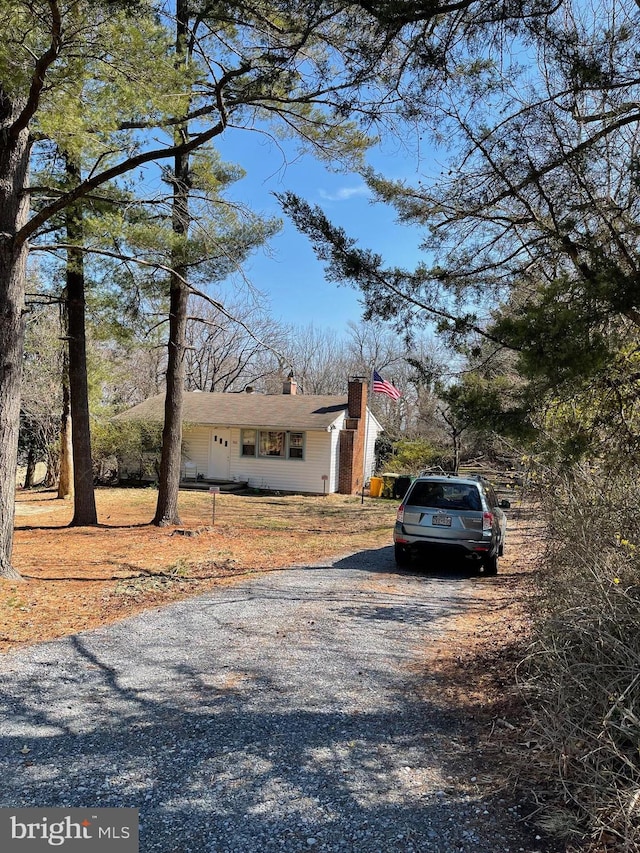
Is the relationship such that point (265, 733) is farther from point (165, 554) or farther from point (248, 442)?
point (248, 442)

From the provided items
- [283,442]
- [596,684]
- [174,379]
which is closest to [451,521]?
[596,684]

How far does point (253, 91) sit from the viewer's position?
19.4 ft

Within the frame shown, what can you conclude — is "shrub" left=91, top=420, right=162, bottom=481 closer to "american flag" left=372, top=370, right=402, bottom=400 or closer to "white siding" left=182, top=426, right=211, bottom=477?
"white siding" left=182, top=426, right=211, bottom=477

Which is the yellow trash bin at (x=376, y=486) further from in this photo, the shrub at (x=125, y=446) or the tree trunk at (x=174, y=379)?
the tree trunk at (x=174, y=379)

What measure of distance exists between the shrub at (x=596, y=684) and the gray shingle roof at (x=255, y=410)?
58.4 ft

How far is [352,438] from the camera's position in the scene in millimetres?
23312

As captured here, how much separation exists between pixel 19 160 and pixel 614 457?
26.7ft

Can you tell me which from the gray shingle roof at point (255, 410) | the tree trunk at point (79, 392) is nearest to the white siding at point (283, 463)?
the gray shingle roof at point (255, 410)

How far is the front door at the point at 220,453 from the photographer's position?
24078mm

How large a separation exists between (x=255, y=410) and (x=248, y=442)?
148 centimetres

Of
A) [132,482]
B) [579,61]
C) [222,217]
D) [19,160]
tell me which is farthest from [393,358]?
[579,61]

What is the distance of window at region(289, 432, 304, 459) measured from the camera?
22969 mm

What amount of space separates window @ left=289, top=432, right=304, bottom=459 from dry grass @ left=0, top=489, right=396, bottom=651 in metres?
3.30

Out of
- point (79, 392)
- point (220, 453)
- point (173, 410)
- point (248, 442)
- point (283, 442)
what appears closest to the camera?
point (79, 392)
